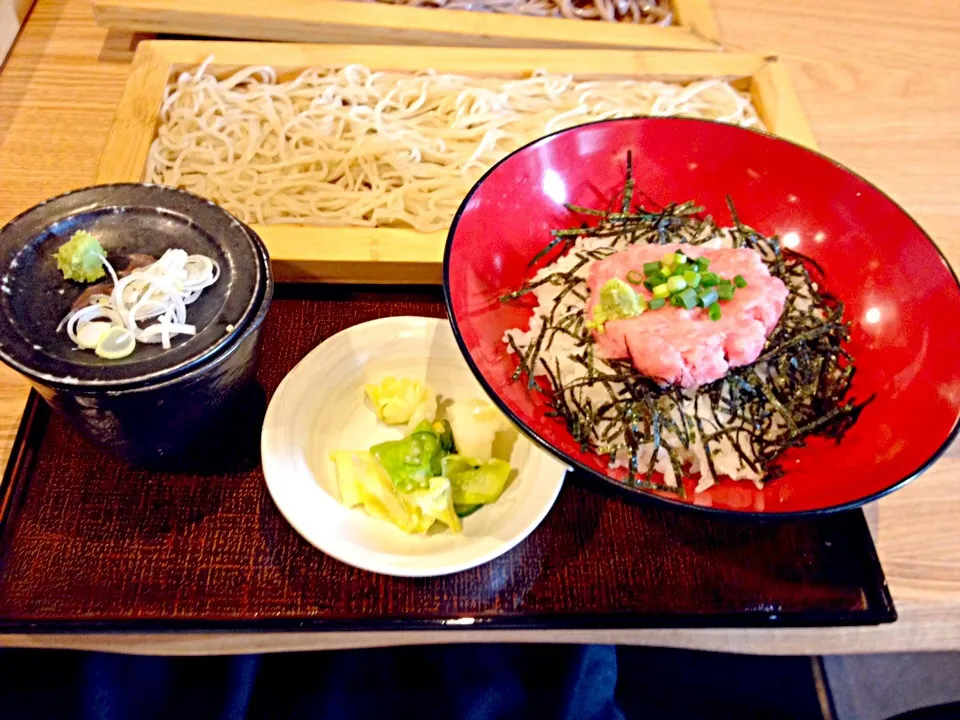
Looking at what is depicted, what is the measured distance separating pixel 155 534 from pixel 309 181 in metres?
0.96

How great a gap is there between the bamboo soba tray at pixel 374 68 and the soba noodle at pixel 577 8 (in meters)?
0.29

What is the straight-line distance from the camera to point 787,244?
152 centimetres

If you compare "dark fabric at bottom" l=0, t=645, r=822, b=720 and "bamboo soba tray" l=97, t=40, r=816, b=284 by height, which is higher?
"bamboo soba tray" l=97, t=40, r=816, b=284

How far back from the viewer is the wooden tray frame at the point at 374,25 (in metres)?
2.04

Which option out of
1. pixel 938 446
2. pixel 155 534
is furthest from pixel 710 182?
pixel 155 534

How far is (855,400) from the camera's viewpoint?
1302mm

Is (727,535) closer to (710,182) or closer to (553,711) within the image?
(553,711)

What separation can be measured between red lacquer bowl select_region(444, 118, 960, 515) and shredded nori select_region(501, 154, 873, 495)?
0.11ft

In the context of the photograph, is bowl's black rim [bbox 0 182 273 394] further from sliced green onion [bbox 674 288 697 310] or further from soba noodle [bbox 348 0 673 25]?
soba noodle [bbox 348 0 673 25]

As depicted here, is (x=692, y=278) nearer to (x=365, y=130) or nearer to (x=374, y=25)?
(x=365, y=130)

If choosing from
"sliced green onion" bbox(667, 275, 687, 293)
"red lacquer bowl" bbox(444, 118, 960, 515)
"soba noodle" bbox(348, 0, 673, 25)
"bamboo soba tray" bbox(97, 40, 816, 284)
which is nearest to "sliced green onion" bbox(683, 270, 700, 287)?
"sliced green onion" bbox(667, 275, 687, 293)

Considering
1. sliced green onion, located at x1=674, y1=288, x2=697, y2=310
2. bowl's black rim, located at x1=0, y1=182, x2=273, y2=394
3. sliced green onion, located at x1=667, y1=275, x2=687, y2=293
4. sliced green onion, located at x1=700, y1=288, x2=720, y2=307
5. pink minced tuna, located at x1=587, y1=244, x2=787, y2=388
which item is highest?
bowl's black rim, located at x1=0, y1=182, x2=273, y2=394

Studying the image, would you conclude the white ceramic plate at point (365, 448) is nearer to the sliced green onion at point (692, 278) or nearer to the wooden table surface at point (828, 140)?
the wooden table surface at point (828, 140)

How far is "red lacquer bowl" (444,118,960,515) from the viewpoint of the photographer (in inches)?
45.7
